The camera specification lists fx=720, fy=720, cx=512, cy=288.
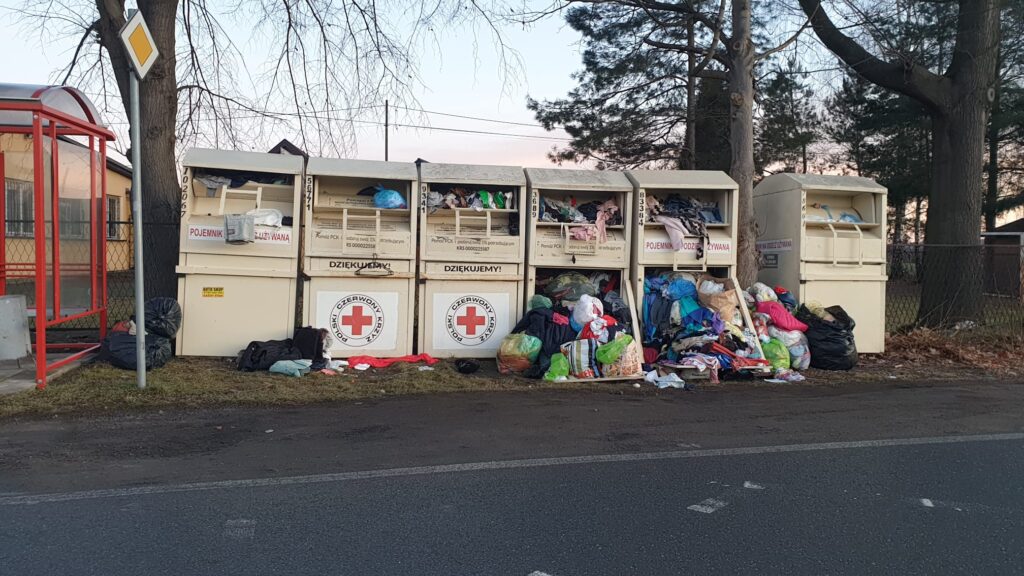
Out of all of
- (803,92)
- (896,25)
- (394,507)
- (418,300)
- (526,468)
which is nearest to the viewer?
(394,507)

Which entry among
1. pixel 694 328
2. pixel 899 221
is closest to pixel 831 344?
pixel 694 328

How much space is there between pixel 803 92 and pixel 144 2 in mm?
16090

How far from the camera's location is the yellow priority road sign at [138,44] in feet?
19.0

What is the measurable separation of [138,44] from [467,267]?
3.83 m

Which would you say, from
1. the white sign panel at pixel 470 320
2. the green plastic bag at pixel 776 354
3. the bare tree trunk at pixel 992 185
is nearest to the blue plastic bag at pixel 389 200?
the white sign panel at pixel 470 320

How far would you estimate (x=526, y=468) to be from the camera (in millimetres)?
4629

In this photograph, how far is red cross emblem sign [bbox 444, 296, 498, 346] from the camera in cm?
813

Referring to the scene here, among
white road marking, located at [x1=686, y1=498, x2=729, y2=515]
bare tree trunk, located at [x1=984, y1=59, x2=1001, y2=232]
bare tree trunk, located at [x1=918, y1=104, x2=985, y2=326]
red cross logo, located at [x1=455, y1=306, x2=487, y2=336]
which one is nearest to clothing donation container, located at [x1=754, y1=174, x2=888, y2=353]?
bare tree trunk, located at [x1=918, y1=104, x2=985, y2=326]

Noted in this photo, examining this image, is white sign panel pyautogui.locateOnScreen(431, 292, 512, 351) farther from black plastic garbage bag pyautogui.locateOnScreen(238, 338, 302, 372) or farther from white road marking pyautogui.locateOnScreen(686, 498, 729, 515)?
white road marking pyautogui.locateOnScreen(686, 498, 729, 515)

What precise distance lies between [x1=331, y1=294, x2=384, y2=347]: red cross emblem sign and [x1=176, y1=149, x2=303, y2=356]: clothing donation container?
0.49 m

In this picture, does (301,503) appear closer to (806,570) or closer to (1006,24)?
(806,570)

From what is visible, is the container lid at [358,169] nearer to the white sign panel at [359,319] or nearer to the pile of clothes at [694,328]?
the white sign panel at [359,319]

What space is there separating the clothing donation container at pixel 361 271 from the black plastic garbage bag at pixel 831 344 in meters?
4.61

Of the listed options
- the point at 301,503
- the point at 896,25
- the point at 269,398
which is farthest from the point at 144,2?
the point at 896,25
